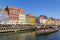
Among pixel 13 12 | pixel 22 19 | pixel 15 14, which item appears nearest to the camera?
pixel 13 12

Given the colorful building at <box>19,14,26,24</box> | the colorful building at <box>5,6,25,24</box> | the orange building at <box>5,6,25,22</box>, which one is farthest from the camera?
the colorful building at <box>19,14,26,24</box>

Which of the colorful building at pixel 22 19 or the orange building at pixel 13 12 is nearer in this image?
the orange building at pixel 13 12

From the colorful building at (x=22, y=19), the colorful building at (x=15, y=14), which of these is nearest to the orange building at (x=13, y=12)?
the colorful building at (x=15, y=14)

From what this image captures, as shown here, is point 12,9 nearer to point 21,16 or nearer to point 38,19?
point 21,16

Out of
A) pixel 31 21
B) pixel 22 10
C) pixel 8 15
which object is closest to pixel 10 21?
pixel 8 15

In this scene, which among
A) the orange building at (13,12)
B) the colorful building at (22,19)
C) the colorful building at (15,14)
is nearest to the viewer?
the orange building at (13,12)

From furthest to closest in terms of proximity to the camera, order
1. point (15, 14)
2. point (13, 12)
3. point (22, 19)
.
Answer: point (22, 19), point (15, 14), point (13, 12)

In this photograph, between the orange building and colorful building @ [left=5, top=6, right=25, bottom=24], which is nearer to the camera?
the orange building

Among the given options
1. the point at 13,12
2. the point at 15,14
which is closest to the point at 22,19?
the point at 15,14

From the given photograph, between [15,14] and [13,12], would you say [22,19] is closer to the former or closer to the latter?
[15,14]

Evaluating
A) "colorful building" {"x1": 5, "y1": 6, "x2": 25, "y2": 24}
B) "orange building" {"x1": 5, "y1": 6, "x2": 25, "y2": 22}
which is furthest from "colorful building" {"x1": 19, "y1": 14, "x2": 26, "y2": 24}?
"orange building" {"x1": 5, "y1": 6, "x2": 25, "y2": 22}

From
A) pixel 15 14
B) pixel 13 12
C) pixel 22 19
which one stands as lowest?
pixel 22 19

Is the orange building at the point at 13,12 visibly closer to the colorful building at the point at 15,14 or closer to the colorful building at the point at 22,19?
the colorful building at the point at 15,14

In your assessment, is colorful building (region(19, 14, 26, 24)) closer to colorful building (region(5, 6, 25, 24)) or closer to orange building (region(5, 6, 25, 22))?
colorful building (region(5, 6, 25, 24))
